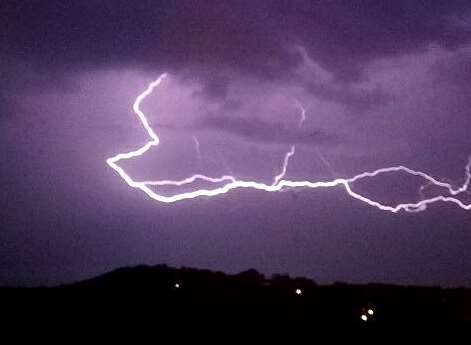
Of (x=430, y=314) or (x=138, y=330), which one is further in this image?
(x=430, y=314)

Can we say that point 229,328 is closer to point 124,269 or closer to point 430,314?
point 430,314

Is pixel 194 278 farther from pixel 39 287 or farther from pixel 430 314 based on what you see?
pixel 430 314

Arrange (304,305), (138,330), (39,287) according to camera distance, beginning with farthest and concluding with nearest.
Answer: (39,287) < (304,305) < (138,330)

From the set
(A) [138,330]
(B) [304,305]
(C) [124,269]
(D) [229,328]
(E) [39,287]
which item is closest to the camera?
(A) [138,330]

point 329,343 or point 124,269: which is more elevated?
point 124,269

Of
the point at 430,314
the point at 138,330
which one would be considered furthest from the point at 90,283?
the point at 430,314

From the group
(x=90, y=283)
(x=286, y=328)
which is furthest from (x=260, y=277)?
(x=286, y=328)
